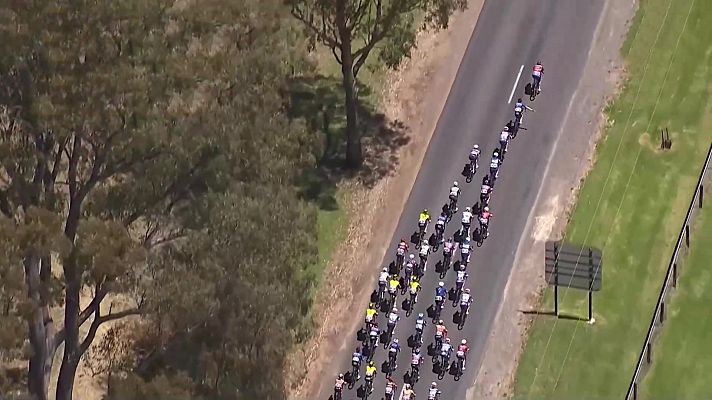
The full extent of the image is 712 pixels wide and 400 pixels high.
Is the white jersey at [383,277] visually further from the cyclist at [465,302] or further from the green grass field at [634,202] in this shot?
the green grass field at [634,202]

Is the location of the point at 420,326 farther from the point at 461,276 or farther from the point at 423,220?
the point at 423,220

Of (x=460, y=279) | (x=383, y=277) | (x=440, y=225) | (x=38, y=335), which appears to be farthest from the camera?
(x=440, y=225)

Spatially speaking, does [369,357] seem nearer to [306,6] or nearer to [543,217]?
[543,217]

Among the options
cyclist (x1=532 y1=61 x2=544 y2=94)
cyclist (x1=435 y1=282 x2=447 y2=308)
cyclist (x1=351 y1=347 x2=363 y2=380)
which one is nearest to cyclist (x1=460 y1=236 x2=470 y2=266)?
cyclist (x1=435 y1=282 x2=447 y2=308)

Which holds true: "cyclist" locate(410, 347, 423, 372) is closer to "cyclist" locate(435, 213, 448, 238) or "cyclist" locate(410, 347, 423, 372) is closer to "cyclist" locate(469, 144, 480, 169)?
"cyclist" locate(435, 213, 448, 238)

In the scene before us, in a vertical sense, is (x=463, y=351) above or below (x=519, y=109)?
below

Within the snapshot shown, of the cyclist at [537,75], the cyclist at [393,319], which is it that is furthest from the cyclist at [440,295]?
the cyclist at [537,75]

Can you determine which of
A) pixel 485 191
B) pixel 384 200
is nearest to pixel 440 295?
pixel 485 191

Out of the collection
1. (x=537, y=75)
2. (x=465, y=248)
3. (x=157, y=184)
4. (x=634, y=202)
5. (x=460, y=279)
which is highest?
(x=537, y=75)
